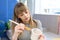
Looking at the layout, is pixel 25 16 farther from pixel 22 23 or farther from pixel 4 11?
pixel 4 11

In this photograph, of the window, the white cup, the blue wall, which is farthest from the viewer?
the window

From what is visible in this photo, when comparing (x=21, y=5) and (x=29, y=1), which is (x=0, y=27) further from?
(x=29, y=1)

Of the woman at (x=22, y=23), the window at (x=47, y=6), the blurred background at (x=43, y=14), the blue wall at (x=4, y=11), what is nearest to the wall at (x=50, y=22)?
the blurred background at (x=43, y=14)

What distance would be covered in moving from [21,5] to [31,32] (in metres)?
0.22

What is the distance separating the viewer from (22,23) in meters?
1.05

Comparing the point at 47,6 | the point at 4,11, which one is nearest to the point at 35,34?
the point at 4,11

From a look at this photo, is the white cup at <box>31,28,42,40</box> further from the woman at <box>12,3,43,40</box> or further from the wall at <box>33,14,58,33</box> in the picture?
the wall at <box>33,14,58,33</box>

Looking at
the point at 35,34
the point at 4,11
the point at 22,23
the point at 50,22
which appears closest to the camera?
the point at 35,34

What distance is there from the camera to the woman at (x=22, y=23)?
0.97m

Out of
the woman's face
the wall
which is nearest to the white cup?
the woman's face

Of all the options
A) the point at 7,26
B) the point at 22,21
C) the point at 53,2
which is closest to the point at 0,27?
the point at 7,26

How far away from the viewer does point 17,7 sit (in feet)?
3.38

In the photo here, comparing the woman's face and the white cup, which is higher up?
the woman's face

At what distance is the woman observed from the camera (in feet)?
3.18
